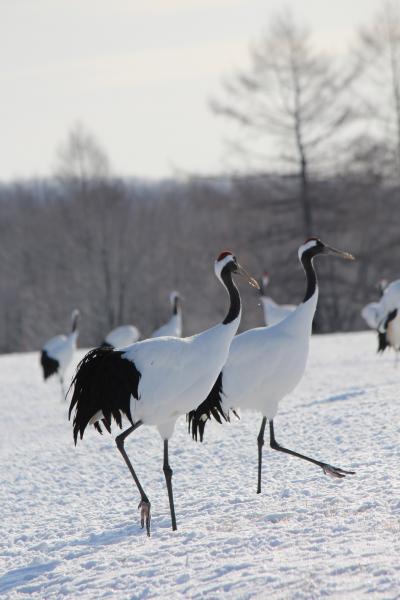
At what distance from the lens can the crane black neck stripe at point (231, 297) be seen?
671 centimetres

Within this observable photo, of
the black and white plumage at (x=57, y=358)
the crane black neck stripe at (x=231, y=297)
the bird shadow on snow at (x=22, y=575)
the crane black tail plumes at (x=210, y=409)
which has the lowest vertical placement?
the black and white plumage at (x=57, y=358)

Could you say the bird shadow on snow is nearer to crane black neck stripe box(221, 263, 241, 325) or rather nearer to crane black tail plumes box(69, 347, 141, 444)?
crane black tail plumes box(69, 347, 141, 444)

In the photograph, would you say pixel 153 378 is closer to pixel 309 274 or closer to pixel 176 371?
pixel 176 371

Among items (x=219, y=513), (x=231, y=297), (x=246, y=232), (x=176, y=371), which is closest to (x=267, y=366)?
(x=231, y=297)

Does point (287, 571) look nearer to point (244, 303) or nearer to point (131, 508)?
point (131, 508)

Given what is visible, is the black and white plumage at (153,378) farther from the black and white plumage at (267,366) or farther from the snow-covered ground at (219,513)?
the black and white plumage at (267,366)

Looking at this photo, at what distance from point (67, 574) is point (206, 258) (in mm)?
30676

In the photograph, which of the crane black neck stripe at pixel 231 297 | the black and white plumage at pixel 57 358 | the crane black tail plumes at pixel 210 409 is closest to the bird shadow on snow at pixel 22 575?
the crane black tail plumes at pixel 210 409

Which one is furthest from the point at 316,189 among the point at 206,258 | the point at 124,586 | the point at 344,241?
the point at 124,586

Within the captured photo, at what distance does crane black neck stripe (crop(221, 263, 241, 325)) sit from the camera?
6.71m

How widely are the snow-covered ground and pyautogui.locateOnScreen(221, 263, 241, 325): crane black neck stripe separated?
1.32 m

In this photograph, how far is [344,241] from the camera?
33.4 metres

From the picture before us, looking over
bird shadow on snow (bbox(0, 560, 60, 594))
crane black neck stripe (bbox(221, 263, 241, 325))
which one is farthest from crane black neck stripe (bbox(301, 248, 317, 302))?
bird shadow on snow (bbox(0, 560, 60, 594))

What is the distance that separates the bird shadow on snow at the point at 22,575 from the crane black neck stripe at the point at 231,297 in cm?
195
